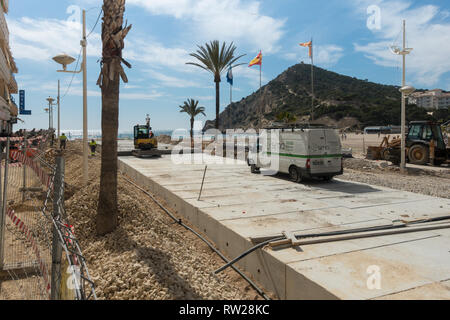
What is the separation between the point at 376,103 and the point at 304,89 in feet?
143

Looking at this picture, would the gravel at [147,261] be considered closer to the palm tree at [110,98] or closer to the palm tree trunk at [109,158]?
the palm tree trunk at [109,158]

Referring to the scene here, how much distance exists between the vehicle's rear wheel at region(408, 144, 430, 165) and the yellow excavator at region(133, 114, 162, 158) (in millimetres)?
18367

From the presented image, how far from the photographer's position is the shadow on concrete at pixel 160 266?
4.70m

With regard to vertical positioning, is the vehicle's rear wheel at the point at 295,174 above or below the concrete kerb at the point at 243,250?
above

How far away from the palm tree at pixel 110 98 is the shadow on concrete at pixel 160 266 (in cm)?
54

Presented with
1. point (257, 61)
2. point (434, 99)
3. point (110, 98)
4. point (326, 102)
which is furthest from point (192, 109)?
point (434, 99)

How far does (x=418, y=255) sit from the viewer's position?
17.1ft

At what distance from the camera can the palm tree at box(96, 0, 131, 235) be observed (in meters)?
6.66

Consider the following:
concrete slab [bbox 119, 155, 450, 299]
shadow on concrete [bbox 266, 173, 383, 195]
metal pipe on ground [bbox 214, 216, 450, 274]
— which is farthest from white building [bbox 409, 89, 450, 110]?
metal pipe on ground [bbox 214, 216, 450, 274]

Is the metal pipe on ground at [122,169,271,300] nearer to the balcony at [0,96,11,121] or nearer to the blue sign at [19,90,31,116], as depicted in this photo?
the balcony at [0,96,11,121]

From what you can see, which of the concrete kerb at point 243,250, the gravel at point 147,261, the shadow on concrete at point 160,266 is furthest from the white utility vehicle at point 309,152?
the shadow on concrete at point 160,266

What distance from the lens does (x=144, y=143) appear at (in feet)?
A: 85.9
